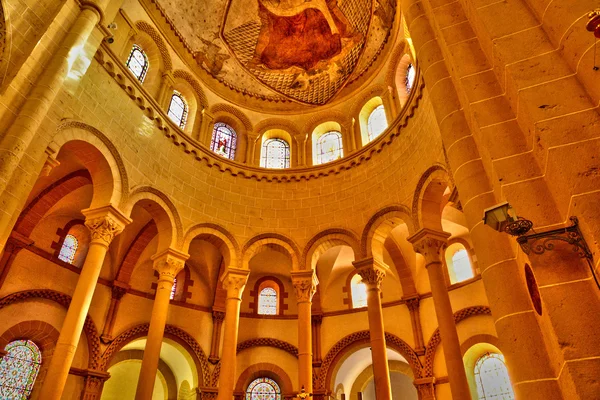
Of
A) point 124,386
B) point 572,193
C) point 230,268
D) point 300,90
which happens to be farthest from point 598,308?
point 124,386

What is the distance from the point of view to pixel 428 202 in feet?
32.3

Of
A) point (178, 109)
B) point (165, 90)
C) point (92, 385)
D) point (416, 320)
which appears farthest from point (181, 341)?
point (165, 90)

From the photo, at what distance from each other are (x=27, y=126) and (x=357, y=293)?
11.3m

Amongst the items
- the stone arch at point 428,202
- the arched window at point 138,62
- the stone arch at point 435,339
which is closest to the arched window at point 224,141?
the arched window at point 138,62

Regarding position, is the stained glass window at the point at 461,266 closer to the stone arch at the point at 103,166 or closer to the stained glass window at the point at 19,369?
the stone arch at the point at 103,166

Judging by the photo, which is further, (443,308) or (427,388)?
(427,388)

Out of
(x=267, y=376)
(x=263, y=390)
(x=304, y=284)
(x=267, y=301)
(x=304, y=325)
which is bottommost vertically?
(x=263, y=390)

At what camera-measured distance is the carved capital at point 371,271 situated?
10.4 meters

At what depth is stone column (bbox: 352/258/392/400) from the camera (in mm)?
9086

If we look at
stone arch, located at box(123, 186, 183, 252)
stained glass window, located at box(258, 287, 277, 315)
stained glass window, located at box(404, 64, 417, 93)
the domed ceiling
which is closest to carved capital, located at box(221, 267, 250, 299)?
stone arch, located at box(123, 186, 183, 252)

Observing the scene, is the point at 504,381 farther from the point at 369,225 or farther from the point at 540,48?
the point at 540,48

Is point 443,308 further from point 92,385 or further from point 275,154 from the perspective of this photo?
point 92,385

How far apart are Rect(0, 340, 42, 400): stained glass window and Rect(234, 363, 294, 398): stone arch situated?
18.2 feet

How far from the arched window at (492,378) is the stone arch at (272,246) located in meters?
5.91
